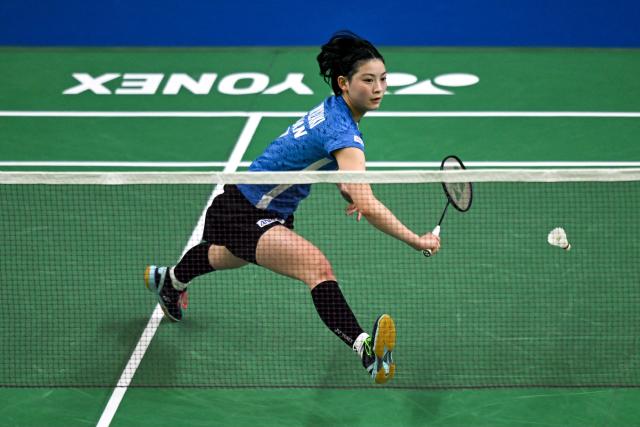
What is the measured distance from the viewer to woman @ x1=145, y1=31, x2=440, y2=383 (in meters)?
5.49

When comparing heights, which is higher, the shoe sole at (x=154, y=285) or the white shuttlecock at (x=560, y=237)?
the white shuttlecock at (x=560, y=237)

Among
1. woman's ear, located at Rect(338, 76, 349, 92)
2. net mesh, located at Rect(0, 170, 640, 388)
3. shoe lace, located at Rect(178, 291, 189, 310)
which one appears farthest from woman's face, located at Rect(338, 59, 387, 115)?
shoe lace, located at Rect(178, 291, 189, 310)

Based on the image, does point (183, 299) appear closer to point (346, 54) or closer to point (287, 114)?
point (346, 54)

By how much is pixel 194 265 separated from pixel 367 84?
1645mm

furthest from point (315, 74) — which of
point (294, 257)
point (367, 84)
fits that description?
point (294, 257)

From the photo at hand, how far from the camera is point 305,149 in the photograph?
5.74 metres

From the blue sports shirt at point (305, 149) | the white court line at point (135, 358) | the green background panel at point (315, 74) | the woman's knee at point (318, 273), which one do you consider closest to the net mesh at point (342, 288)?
the white court line at point (135, 358)

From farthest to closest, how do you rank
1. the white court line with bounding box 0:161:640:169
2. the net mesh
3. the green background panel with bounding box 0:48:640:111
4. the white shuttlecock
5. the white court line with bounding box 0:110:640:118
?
the green background panel with bounding box 0:48:640:111 → the white court line with bounding box 0:110:640:118 → the white court line with bounding box 0:161:640:169 → the white shuttlecock → the net mesh

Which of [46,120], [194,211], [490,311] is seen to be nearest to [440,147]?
[194,211]

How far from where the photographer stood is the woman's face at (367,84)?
5.56m

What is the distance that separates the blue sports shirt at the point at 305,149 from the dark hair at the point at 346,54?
17cm

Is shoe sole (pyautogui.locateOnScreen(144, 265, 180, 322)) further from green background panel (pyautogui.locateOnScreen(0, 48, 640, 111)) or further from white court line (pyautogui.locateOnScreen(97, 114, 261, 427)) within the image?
green background panel (pyautogui.locateOnScreen(0, 48, 640, 111))

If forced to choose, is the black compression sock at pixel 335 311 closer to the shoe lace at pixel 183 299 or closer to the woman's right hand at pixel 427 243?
the woman's right hand at pixel 427 243

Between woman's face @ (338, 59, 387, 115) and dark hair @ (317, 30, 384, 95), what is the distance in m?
0.03
